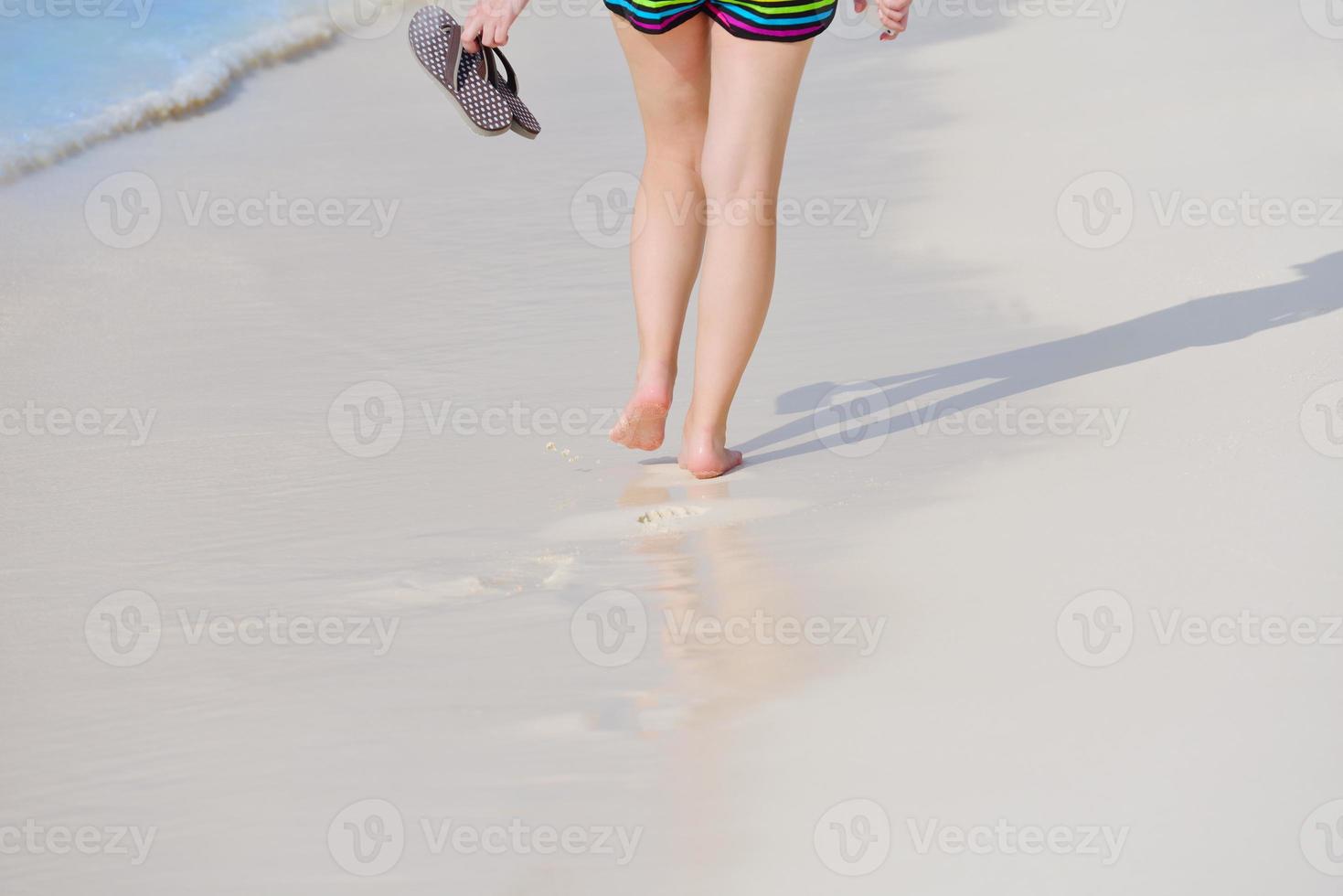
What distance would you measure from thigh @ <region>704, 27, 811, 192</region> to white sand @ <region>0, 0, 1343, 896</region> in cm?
51

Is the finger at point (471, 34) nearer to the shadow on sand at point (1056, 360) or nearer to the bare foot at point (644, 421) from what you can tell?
the bare foot at point (644, 421)

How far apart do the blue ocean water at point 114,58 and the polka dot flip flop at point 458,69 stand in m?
3.36

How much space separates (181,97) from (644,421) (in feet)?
14.5

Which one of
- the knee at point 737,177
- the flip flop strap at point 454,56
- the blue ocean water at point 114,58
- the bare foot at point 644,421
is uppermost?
the flip flop strap at point 454,56

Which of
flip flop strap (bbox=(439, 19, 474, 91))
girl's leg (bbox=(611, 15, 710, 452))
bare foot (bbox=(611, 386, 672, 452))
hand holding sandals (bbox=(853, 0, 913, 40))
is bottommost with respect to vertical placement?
bare foot (bbox=(611, 386, 672, 452))

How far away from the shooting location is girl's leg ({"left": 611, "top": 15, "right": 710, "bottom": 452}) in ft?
9.27

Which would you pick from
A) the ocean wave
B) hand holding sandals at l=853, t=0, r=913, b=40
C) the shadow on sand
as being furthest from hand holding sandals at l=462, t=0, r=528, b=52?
the ocean wave

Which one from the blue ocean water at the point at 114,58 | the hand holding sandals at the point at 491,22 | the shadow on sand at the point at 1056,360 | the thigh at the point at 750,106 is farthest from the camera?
the blue ocean water at the point at 114,58

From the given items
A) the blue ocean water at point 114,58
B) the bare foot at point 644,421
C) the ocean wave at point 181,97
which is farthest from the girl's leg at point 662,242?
the blue ocean water at point 114,58

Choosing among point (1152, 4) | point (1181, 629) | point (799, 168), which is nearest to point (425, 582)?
point (1181, 629)

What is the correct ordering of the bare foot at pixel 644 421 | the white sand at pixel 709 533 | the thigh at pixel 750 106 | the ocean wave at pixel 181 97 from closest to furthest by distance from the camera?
the white sand at pixel 709 533
the thigh at pixel 750 106
the bare foot at pixel 644 421
the ocean wave at pixel 181 97

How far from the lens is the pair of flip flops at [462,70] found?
111 inches

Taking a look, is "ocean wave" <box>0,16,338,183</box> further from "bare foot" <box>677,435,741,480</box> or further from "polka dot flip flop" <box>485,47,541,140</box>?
"bare foot" <box>677,435,741,480</box>

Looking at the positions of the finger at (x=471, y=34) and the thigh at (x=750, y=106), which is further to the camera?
the finger at (x=471, y=34)
